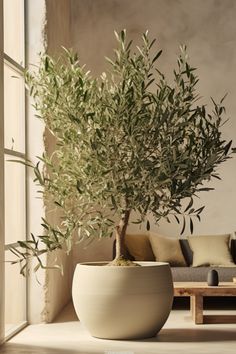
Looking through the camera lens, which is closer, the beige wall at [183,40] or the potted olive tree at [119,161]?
the potted olive tree at [119,161]

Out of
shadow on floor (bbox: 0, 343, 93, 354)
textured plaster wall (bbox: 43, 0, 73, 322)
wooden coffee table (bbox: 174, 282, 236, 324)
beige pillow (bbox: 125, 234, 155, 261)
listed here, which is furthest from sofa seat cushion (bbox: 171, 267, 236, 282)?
shadow on floor (bbox: 0, 343, 93, 354)

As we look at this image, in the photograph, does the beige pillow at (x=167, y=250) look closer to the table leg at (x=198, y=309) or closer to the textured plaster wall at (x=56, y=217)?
the textured plaster wall at (x=56, y=217)

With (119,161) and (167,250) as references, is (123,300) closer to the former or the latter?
(119,161)

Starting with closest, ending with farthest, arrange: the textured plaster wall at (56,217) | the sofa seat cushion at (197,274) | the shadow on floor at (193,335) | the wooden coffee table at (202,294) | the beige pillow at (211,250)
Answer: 1. the shadow on floor at (193,335)
2. the wooden coffee table at (202,294)
3. the textured plaster wall at (56,217)
4. the sofa seat cushion at (197,274)
5. the beige pillow at (211,250)

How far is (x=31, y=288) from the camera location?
6.97 metres

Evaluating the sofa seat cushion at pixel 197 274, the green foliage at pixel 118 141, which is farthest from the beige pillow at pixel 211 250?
the green foliage at pixel 118 141

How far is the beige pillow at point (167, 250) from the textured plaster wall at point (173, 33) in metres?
0.77

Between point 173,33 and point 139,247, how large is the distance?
258 centimetres

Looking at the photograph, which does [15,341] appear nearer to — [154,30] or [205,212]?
[205,212]

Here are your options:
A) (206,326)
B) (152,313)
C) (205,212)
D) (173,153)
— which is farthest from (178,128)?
(205,212)

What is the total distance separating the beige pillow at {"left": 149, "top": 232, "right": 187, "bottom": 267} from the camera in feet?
27.6

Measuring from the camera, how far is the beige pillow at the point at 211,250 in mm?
8375

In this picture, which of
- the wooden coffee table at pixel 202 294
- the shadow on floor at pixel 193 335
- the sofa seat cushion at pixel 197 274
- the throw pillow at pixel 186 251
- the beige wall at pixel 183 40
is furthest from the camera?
the beige wall at pixel 183 40

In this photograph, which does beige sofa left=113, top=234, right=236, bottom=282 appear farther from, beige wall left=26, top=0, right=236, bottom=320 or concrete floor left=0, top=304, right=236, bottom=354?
concrete floor left=0, top=304, right=236, bottom=354
